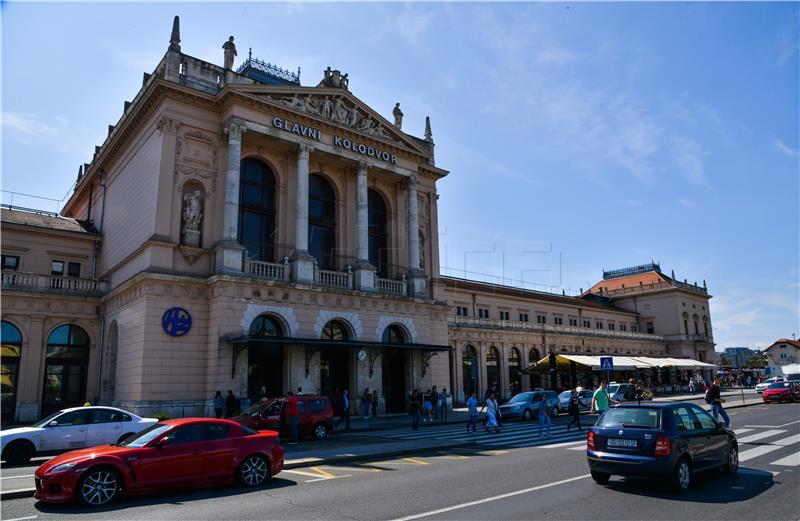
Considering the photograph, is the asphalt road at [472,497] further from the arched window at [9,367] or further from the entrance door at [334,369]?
the arched window at [9,367]

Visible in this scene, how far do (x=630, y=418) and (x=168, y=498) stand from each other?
910cm

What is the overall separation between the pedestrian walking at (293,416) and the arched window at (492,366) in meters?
32.0

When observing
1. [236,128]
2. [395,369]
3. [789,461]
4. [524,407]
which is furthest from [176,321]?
[789,461]

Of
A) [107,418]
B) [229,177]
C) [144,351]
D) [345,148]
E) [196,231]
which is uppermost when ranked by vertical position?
[345,148]

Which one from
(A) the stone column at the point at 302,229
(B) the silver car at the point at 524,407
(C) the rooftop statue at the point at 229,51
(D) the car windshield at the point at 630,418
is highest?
(C) the rooftop statue at the point at 229,51

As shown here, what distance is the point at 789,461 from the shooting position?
13.8 metres

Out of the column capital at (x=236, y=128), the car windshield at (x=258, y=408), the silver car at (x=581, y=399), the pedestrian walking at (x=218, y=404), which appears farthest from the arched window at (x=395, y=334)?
the column capital at (x=236, y=128)

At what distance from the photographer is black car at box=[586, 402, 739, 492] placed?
1031 centimetres

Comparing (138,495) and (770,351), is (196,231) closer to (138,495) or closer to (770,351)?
(138,495)

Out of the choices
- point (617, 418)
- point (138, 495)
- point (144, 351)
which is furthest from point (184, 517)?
point (144, 351)

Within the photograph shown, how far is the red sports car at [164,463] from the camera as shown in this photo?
33.3 feet

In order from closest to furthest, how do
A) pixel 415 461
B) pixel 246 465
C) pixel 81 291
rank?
pixel 246 465 → pixel 415 461 → pixel 81 291

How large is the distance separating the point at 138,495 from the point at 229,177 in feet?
68.9

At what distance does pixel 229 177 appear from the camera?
29.5 metres
